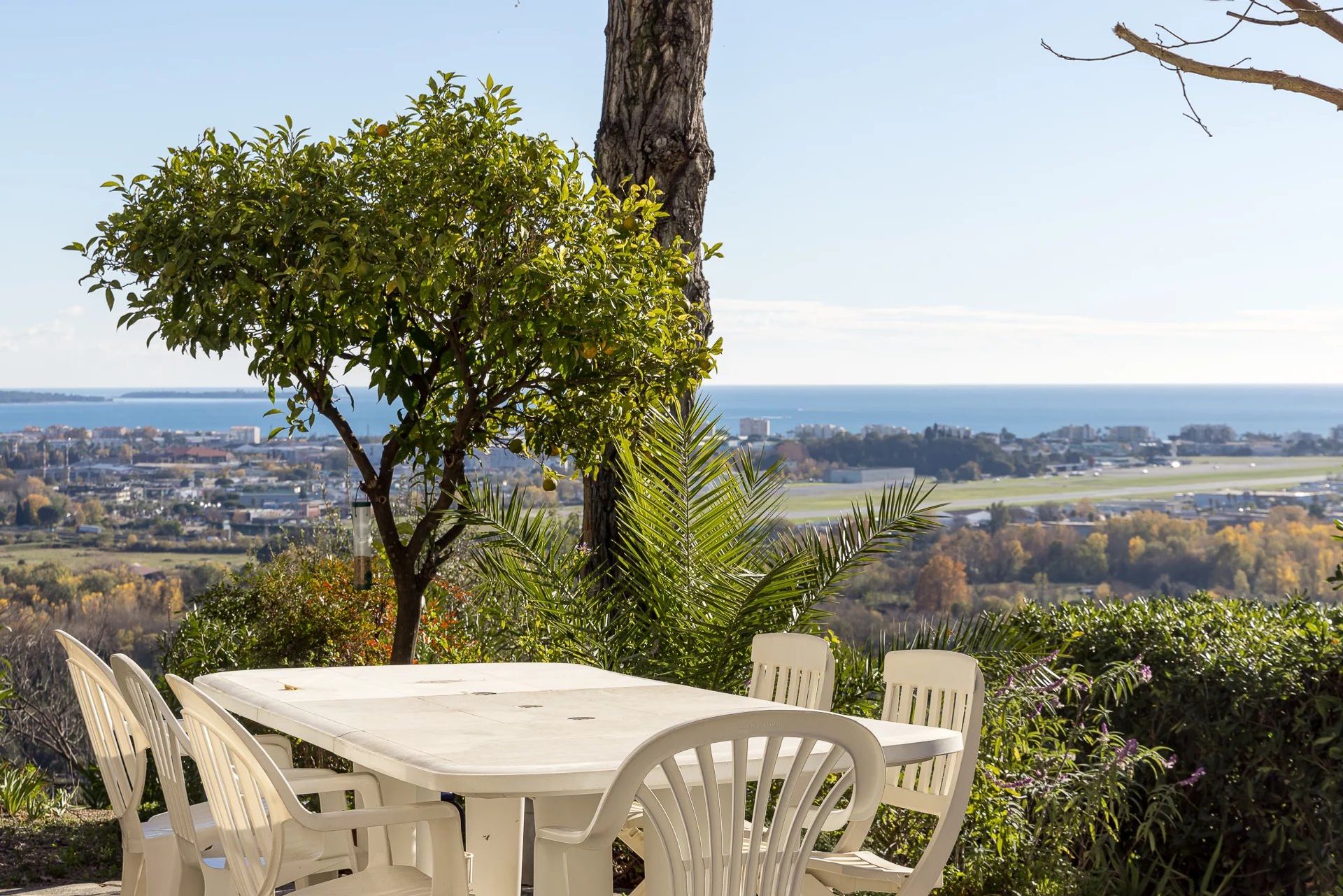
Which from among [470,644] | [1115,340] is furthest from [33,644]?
[1115,340]

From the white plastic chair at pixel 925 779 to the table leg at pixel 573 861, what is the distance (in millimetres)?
529

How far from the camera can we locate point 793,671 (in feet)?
12.2

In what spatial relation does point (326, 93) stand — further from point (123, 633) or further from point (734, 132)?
point (123, 633)

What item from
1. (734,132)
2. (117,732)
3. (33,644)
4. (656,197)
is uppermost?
(734,132)

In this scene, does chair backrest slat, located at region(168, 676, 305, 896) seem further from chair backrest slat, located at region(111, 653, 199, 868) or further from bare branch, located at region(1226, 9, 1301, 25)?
bare branch, located at region(1226, 9, 1301, 25)

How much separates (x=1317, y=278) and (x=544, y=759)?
15264 millimetres

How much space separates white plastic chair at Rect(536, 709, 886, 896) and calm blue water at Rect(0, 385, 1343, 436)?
3420 mm

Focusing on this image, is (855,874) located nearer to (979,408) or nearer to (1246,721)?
(1246,721)

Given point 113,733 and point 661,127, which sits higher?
point 661,127

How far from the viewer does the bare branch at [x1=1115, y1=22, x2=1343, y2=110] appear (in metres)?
3.45

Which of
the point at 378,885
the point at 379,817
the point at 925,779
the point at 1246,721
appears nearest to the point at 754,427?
the point at 1246,721

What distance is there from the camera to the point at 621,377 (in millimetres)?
4547

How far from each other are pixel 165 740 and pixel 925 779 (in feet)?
5.89

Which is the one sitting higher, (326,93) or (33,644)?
(326,93)
